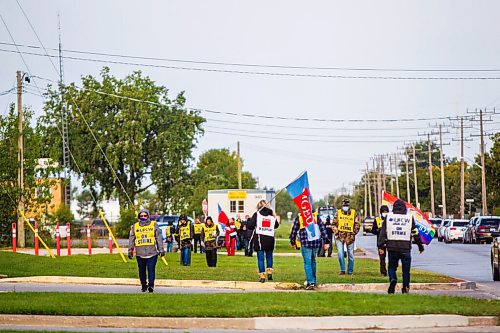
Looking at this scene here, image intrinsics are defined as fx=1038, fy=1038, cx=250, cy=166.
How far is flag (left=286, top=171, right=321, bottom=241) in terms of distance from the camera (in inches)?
894

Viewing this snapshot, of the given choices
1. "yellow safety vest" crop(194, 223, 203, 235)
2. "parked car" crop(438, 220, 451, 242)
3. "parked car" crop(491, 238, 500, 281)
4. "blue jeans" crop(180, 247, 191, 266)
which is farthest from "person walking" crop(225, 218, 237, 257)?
"parked car" crop(438, 220, 451, 242)

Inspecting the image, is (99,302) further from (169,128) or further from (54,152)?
(169,128)

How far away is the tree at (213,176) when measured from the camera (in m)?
83.0

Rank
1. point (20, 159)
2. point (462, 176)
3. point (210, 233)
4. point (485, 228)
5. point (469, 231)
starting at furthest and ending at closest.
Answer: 1. point (462, 176)
2. point (469, 231)
3. point (485, 228)
4. point (20, 159)
5. point (210, 233)

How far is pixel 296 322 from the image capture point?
15.7 m

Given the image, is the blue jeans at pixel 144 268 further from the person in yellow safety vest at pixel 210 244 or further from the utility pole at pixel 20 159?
the utility pole at pixel 20 159

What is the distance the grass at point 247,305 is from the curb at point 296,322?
26cm

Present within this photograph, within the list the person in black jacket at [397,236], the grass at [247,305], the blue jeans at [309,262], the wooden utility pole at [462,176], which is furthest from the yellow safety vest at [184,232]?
the wooden utility pole at [462,176]

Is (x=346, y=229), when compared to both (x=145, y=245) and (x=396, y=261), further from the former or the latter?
(x=396, y=261)

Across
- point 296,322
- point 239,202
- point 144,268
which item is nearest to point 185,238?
point 144,268

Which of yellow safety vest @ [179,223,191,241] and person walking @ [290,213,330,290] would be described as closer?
person walking @ [290,213,330,290]

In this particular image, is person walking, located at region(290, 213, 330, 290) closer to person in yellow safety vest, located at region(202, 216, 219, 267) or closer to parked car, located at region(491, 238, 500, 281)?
parked car, located at region(491, 238, 500, 281)

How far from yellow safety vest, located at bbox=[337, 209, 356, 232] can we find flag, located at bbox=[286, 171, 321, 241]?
8.99ft

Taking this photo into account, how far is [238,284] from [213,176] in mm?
67060
